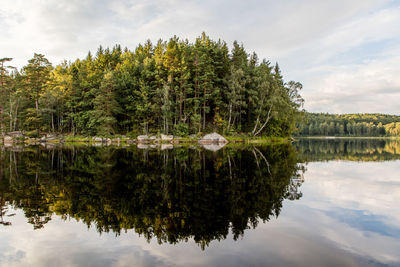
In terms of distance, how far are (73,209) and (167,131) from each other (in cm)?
3731

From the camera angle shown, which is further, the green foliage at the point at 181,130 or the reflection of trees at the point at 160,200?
the green foliage at the point at 181,130

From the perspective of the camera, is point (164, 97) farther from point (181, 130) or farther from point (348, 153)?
point (348, 153)

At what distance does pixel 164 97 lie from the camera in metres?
43.2

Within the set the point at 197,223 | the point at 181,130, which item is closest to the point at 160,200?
the point at 197,223

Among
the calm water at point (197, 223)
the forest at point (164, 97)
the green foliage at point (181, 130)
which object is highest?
the forest at point (164, 97)

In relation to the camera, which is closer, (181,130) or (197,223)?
(197,223)

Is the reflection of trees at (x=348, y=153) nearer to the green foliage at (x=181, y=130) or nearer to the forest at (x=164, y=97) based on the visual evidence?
the forest at (x=164, y=97)

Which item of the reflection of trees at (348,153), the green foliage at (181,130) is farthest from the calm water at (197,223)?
the green foliage at (181,130)

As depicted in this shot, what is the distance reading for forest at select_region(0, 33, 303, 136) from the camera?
4434 centimetres

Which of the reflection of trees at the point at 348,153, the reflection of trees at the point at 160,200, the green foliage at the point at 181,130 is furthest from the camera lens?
the green foliage at the point at 181,130

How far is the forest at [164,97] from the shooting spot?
4434cm

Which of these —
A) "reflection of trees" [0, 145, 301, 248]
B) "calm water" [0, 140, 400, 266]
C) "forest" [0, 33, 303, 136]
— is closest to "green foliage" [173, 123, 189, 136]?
"forest" [0, 33, 303, 136]

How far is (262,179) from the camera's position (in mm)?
11070

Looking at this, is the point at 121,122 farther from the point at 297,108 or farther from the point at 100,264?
the point at 100,264
